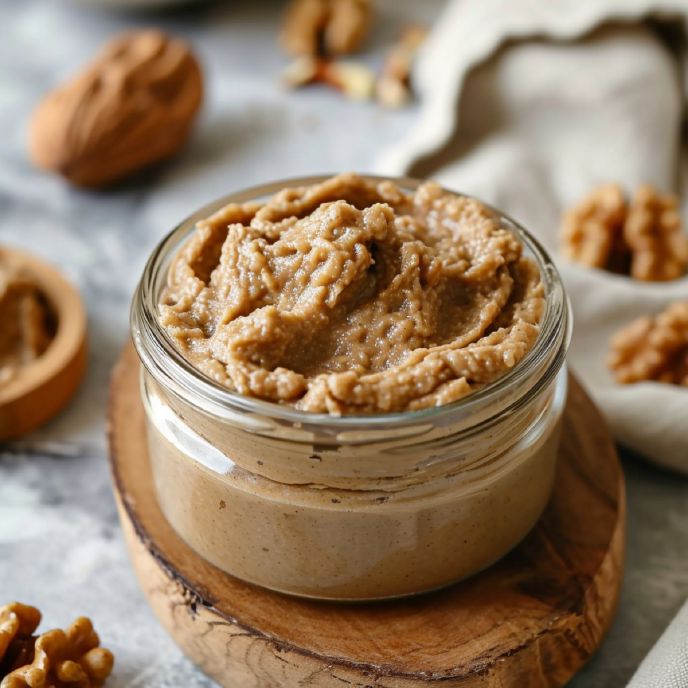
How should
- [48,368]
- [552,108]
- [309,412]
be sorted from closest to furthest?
[309,412] < [48,368] < [552,108]

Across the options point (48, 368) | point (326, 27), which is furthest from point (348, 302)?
point (326, 27)

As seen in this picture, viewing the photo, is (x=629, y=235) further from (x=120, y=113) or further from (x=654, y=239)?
(x=120, y=113)

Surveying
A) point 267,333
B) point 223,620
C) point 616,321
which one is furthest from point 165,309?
point 616,321

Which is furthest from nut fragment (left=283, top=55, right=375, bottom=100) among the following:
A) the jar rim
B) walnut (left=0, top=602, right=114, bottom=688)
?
walnut (left=0, top=602, right=114, bottom=688)

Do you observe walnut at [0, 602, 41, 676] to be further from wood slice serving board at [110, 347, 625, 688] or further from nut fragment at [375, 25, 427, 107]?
nut fragment at [375, 25, 427, 107]

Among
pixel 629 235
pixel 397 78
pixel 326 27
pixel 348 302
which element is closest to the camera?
pixel 348 302

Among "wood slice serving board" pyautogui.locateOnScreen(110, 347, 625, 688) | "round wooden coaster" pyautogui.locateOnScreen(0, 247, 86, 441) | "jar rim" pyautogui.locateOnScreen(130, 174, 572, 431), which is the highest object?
"jar rim" pyautogui.locateOnScreen(130, 174, 572, 431)
